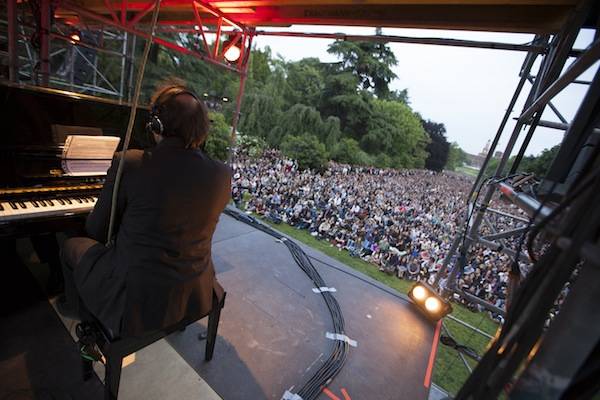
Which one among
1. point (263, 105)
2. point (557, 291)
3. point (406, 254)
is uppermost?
point (263, 105)

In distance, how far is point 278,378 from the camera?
2029 millimetres

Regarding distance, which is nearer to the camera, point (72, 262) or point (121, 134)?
point (72, 262)

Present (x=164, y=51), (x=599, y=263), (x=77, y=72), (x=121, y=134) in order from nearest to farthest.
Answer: (x=599, y=263), (x=121, y=134), (x=77, y=72), (x=164, y=51)

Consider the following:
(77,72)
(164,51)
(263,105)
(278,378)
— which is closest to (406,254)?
(278,378)

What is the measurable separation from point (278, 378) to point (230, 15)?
447cm

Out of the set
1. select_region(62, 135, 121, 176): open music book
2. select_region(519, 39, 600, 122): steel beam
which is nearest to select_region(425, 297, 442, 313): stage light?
select_region(519, 39, 600, 122): steel beam

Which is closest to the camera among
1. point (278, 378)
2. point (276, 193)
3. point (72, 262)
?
point (72, 262)

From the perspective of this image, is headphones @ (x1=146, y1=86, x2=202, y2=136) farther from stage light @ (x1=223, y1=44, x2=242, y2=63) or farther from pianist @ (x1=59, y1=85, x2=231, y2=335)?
stage light @ (x1=223, y1=44, x2=242, y2=63)

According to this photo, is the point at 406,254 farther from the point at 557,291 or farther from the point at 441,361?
the point at 557,291

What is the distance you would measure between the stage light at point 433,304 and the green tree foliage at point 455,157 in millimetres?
34923

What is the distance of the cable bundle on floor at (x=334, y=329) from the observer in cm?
201

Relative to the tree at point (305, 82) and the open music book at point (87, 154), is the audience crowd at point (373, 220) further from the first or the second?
the tree at point (305, 82)

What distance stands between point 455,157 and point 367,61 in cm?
2625

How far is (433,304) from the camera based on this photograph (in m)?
3.13
